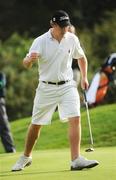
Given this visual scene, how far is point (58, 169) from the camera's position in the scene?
1033 cm

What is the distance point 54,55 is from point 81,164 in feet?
4.37

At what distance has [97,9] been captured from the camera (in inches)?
2611

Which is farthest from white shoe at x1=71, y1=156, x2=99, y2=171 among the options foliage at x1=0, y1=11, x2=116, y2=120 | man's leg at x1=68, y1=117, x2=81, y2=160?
foliage at x1=0, y1=11, x2=116, y2=120

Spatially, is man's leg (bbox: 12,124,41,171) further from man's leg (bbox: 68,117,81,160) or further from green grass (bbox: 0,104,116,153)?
green grass (bbox: 0,104,116,153)

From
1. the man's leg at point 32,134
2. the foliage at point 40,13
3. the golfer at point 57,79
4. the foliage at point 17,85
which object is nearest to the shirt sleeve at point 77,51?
the golfer at point 57,79

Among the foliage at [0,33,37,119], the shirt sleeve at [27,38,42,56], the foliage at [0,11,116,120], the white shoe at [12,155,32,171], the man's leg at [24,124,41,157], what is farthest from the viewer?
the foliage at [0,11,116,120]

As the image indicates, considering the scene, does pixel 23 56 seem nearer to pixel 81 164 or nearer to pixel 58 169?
pixel 58 169

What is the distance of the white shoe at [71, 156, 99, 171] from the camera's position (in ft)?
32.9

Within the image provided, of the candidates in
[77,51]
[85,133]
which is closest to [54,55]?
[77,51]

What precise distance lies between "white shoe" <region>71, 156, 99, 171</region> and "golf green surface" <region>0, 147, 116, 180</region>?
0.20 ft

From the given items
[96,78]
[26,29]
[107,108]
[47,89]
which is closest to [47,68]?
[47,89]

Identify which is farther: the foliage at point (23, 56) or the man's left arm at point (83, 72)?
the foliage at point (23, 56)

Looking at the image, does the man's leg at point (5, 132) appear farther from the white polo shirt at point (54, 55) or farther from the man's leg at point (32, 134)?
the white polo shirt at point (54, 55)

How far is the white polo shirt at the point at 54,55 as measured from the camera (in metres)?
10.3
